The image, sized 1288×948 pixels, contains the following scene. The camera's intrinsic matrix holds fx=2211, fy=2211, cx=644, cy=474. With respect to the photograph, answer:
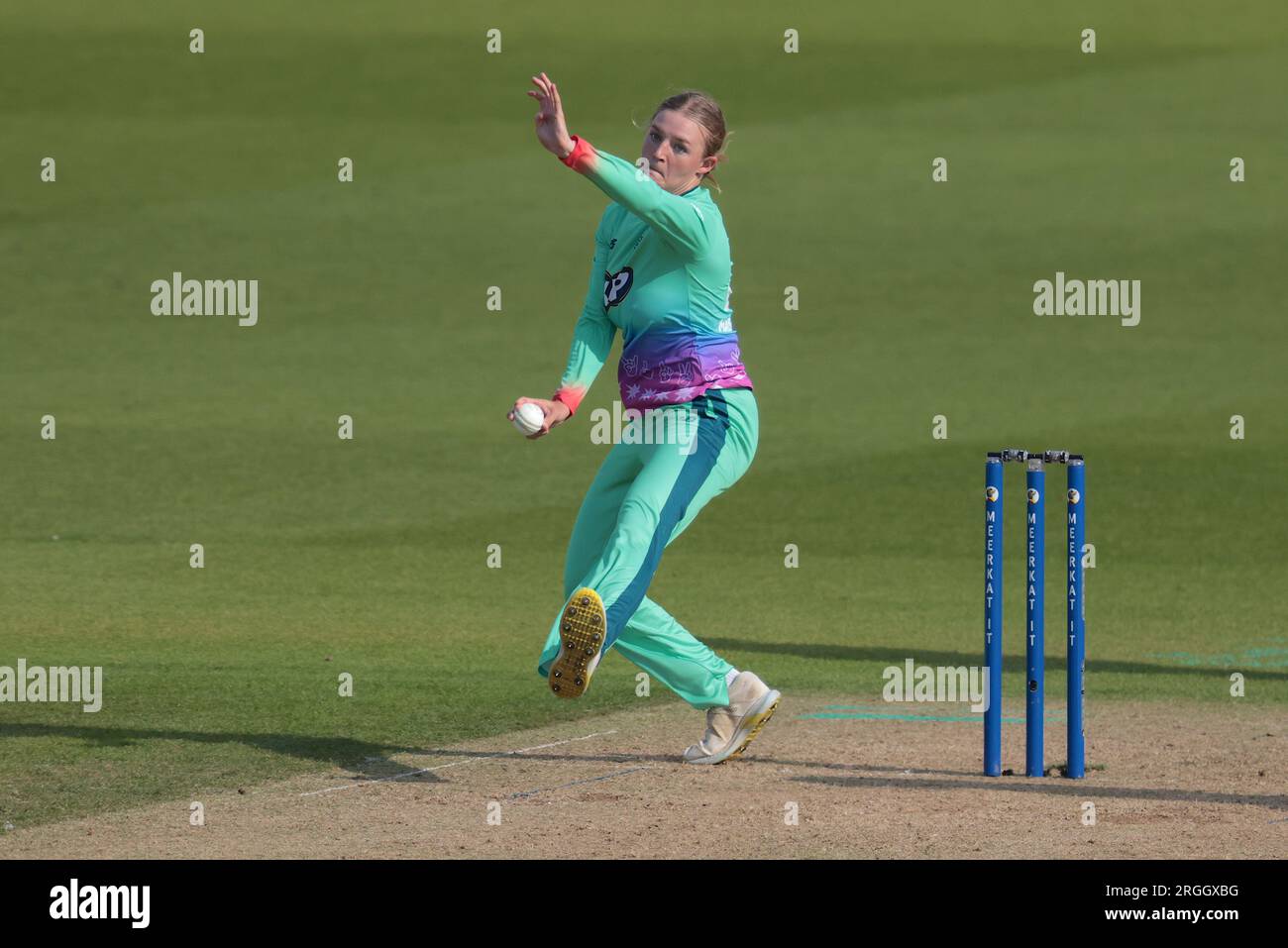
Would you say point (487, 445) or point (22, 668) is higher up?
point (487, 445)

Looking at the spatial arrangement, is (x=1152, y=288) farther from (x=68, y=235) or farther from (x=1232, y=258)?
(x=68, y=235)

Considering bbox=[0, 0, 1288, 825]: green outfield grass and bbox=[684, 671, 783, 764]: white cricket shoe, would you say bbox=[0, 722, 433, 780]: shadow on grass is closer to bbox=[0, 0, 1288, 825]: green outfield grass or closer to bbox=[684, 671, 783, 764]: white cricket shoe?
bbox=[0, 0, 1288, 825]: green outfield grass

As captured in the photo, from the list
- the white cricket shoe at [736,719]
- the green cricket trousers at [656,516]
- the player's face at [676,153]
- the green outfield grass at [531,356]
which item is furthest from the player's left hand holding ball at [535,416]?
the green outfield grass at [531,356]

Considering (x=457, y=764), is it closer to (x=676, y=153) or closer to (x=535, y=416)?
(x=535, y=416)

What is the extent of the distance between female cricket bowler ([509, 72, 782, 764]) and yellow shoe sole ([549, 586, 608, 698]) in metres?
0.01

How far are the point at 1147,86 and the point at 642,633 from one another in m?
26.8

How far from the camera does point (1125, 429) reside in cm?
1981

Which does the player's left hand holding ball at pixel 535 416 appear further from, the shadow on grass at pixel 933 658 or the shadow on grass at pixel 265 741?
the shadow on grass at pixel 933 658

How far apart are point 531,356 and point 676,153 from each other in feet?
46.2

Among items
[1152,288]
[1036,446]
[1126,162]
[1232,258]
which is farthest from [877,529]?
[1126,162]

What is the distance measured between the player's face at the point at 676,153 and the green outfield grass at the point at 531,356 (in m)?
2.60

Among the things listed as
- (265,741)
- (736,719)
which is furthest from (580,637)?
(265,741)

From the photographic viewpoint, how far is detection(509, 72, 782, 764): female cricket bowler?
764cm

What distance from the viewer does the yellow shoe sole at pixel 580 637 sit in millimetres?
7309
